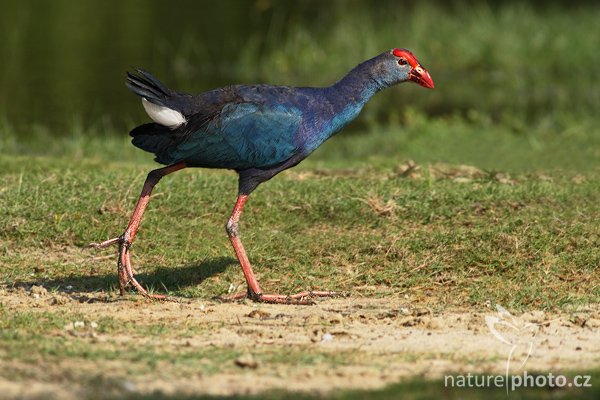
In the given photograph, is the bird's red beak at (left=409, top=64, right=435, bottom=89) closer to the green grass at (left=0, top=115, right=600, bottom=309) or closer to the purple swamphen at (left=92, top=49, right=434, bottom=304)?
the purple swamphen at (left=92, top=49, right=434, bottom=304)

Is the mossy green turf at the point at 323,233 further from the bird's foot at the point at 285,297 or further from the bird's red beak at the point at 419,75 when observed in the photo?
the bird's red beak at the point at 419,75

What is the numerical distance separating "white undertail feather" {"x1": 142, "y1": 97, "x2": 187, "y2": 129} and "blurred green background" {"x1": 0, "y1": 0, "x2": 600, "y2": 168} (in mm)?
5045

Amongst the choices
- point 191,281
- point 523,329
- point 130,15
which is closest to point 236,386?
point 523,329

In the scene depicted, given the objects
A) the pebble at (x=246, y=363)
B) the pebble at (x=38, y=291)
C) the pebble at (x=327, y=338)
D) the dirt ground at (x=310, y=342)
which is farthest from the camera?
the pebble at (x=38, y=291)

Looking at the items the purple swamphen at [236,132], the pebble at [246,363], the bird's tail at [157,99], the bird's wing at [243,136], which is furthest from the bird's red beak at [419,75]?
the pebble at [246,363]

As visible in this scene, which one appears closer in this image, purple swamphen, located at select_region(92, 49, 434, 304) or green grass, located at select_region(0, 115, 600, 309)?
purple swamphen, located at select_region(92, 49, 434, 304)

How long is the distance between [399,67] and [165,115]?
4.64 ft

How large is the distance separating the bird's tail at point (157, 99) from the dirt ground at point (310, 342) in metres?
0.97

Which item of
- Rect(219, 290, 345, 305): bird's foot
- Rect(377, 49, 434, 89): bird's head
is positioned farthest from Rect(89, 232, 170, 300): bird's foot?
Rect(377, 49, 434, 89): bird's head

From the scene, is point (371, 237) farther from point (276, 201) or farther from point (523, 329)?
point (523, 329)

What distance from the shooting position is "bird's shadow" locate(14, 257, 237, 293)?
6.16 metres

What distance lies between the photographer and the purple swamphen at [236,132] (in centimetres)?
587

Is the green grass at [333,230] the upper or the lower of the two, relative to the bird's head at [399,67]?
lower

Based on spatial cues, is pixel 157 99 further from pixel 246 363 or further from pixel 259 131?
pixel 246 363
